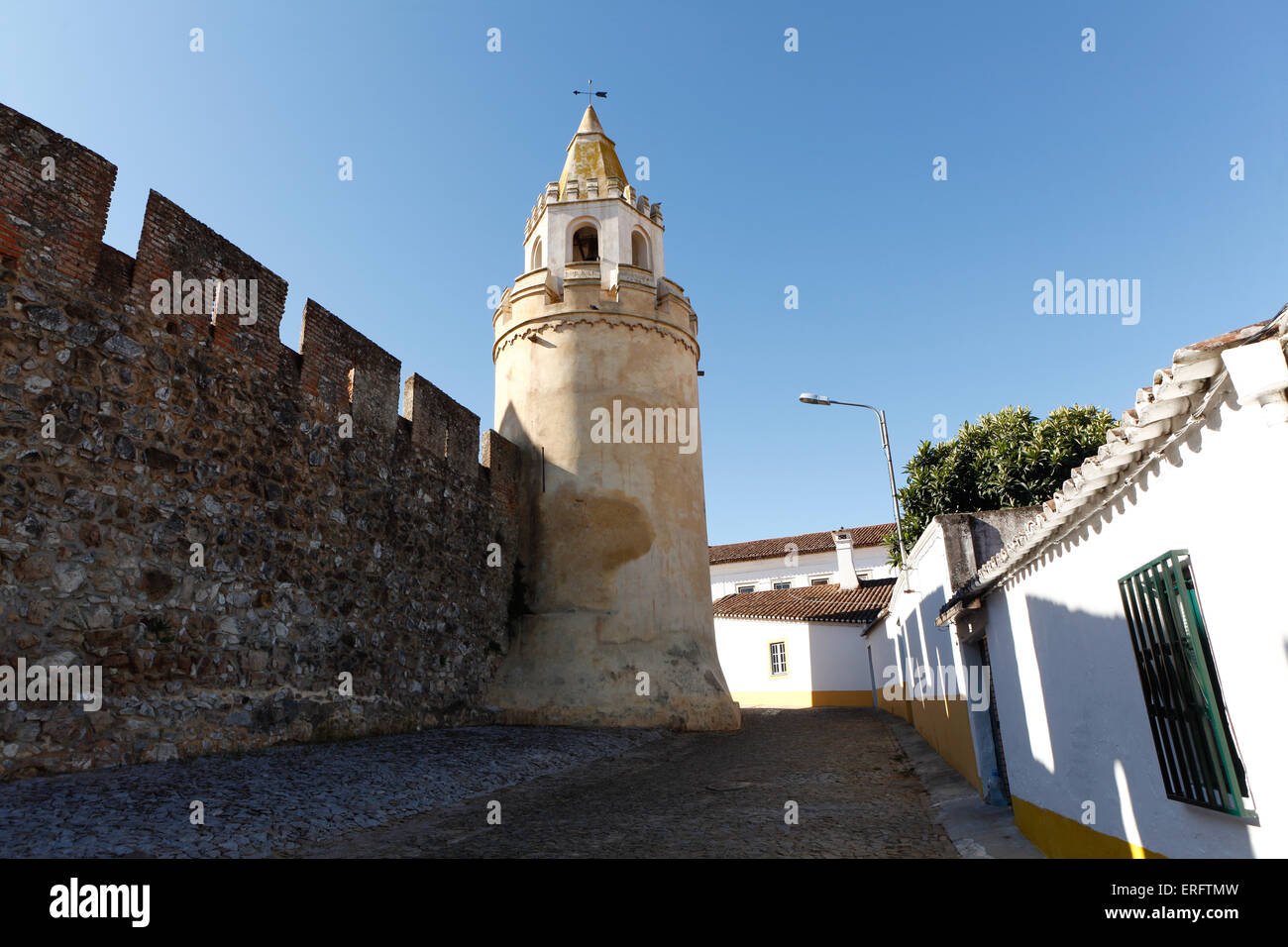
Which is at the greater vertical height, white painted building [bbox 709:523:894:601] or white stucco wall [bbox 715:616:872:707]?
white painted building [bbox 709:523:894:601]

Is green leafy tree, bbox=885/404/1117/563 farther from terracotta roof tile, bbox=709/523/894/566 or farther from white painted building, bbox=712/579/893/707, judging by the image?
terracotta roof tile, bbox=709/523/894/566

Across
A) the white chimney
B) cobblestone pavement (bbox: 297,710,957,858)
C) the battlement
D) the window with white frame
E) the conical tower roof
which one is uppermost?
the conical tower roof

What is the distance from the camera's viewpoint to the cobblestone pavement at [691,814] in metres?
5.11

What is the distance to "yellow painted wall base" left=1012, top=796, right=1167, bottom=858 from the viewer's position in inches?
154

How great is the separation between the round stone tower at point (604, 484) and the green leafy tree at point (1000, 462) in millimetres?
7602

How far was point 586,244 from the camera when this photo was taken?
1684cm

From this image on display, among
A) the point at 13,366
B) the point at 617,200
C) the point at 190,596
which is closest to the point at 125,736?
the point at 190,596

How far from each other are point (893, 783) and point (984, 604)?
2.82 meters

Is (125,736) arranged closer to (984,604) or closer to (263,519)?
(263,519)

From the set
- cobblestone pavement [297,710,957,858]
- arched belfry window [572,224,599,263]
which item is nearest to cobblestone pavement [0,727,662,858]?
cobblestone pavement [297,710,957,858]

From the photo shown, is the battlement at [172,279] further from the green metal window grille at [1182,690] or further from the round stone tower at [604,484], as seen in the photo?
the green metal window grille at [1182,690]

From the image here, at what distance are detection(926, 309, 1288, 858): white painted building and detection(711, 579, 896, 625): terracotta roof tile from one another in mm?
21278

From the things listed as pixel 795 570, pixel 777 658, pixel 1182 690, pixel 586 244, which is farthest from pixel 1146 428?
pixel 795 570

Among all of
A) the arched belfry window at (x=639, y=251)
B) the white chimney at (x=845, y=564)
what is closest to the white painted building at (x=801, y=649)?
the white chimney at (x=845, y=564)
